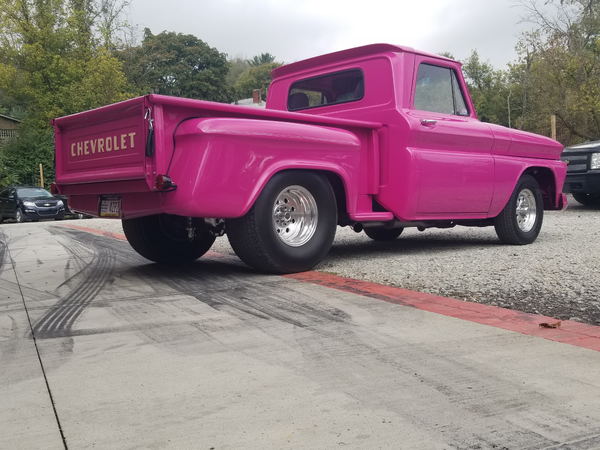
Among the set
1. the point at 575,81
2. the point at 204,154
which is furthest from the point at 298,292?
the point at 575,81

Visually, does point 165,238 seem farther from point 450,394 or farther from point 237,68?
point 237,68

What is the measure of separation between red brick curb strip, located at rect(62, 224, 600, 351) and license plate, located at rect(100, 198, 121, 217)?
1.63m

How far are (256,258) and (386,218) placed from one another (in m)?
1.56

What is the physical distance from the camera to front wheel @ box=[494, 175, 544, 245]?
755 centimetres

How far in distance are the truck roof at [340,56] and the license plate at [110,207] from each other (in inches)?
119

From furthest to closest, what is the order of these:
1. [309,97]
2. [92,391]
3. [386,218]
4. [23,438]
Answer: [309,97] < [386,218] < [92,391] < [23,438]

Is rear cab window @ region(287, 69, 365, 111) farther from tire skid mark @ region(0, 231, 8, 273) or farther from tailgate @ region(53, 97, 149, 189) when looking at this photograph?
tire skid mark @ region(0, 231, 8, 273)

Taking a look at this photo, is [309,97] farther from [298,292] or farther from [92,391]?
[92,391]

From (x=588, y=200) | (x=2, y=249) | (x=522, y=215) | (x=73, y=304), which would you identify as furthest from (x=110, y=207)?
(x=588, y=200)

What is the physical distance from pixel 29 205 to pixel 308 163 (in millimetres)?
16968

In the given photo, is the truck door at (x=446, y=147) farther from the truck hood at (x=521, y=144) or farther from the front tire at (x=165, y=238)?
the front tire at (x=165, y=238)

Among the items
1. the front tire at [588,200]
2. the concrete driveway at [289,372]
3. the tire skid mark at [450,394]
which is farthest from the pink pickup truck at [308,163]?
the front tire at [588,200]

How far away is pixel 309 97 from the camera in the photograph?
732 centimetres

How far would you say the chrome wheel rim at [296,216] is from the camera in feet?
18.2
